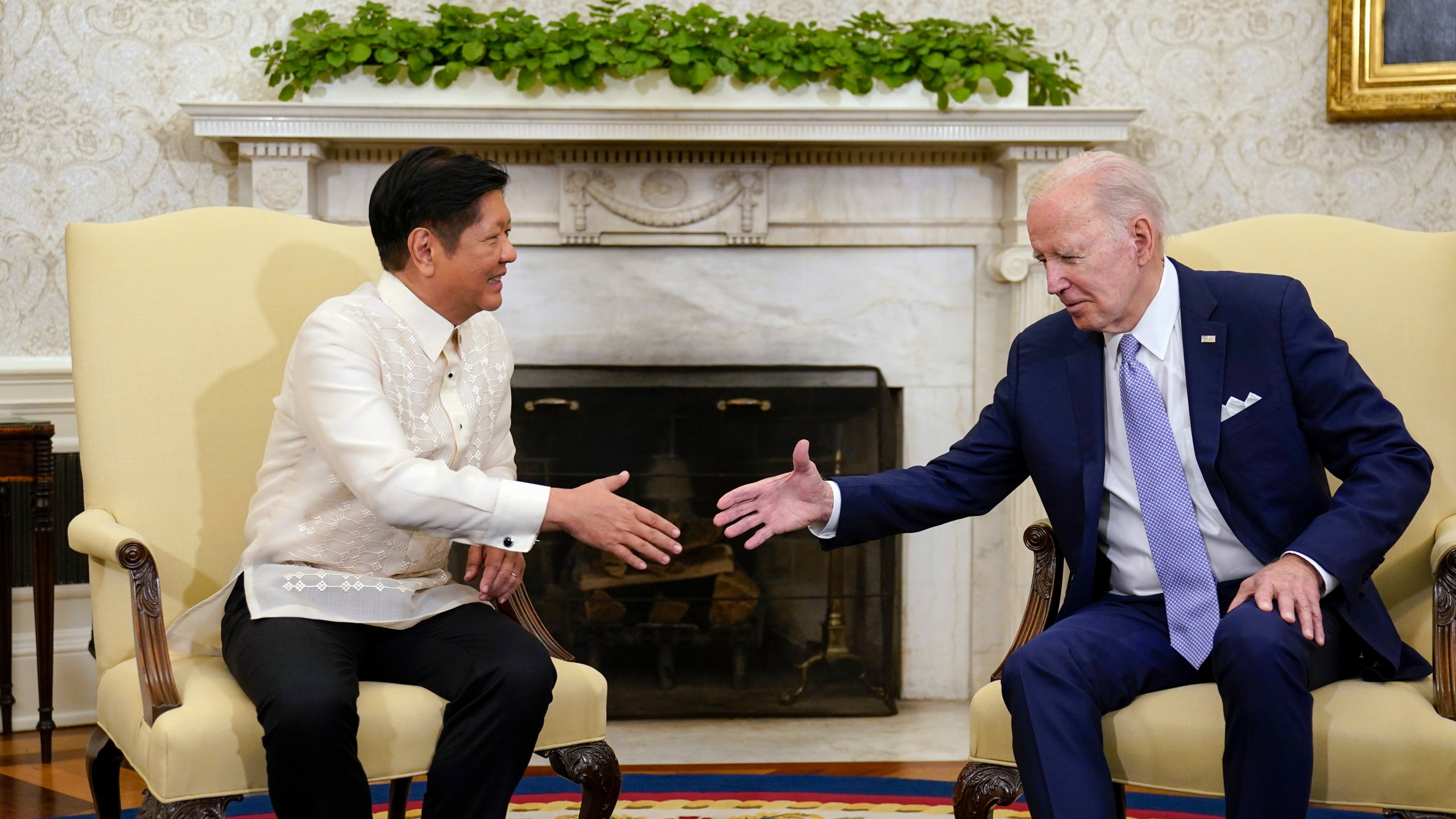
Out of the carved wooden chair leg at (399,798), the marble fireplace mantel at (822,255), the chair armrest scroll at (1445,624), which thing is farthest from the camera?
the marble fireplace mantel at (822,255)

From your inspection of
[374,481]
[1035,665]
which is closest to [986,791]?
[1035,665]

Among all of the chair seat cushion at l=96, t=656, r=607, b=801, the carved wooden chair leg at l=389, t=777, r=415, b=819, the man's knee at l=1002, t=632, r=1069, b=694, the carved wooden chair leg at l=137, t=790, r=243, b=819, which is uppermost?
the man's knee at l=1002, t=632, r=1069, b=694

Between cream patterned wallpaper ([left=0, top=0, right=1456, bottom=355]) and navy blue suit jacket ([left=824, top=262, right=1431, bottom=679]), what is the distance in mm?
1822

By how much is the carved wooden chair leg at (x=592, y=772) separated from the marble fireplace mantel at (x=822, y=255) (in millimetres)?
1876

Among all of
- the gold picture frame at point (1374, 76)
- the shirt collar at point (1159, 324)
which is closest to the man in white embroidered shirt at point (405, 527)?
the shirt collar at point (1159, 324)

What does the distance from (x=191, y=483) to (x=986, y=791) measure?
4.68ft

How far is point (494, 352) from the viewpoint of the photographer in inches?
83.8

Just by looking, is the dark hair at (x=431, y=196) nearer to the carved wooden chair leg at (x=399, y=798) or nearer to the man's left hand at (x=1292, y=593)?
the carved wooden chair leg at (x=399, y=798)

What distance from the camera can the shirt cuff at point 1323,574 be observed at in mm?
1730

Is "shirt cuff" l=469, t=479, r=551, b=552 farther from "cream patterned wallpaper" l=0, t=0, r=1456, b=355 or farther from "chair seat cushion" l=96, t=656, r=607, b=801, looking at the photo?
"cream patterned wallpaper" l=0, t=0, r=1456, b=355

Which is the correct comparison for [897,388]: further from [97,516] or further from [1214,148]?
[97,516]

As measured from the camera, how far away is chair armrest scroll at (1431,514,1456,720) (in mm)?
1707

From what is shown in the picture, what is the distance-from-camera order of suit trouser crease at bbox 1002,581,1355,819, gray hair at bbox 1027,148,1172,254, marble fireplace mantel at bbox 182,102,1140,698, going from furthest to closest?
marble fireplace mantel at bbox 182,102,1140,698
gray hair at bbox 1027,148,1172,254
suit trouser crease at bbox 1002,581,1355,819

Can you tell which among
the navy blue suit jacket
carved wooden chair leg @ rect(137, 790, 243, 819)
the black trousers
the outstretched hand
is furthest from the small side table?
the navy blue suit jacket
